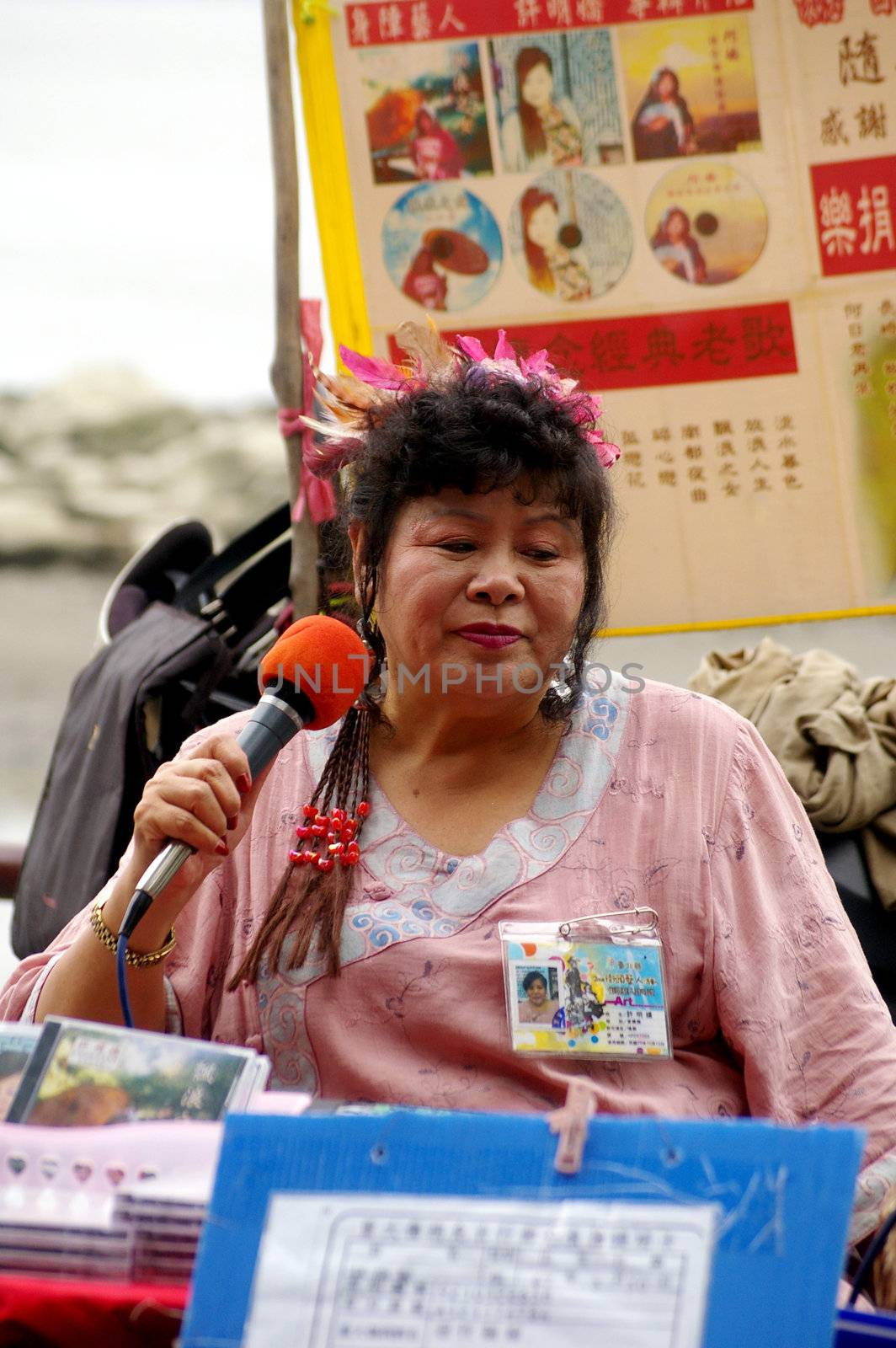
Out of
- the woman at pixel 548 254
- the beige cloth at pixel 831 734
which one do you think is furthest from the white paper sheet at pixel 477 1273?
the woman at pixel 548 254

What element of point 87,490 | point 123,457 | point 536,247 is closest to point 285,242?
point 536,247

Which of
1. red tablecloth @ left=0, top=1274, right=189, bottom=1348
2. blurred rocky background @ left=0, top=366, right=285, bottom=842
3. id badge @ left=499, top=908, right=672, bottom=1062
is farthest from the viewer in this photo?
blurred rocky background @ left=0, top=366, right=285, bottom=842

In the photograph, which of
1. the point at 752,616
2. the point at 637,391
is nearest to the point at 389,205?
the point at 637,391

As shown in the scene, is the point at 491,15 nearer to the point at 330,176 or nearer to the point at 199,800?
the point at 330,176

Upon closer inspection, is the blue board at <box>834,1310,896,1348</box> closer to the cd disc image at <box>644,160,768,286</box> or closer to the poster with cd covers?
the poster with cd covers

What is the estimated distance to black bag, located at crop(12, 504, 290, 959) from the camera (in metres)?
2.53

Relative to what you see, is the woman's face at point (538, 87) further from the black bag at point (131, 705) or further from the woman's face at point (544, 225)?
the black bag at point (131, 705)

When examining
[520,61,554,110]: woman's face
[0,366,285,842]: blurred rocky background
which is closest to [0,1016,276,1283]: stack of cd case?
[520,61,554,110]: woman's face

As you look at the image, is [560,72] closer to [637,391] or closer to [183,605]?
[637,391]

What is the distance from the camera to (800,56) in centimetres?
247

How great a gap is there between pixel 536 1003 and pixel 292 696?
468 millimetres

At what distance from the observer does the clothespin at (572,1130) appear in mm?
862

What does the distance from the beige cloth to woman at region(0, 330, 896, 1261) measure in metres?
0.50

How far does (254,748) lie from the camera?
140 cm
